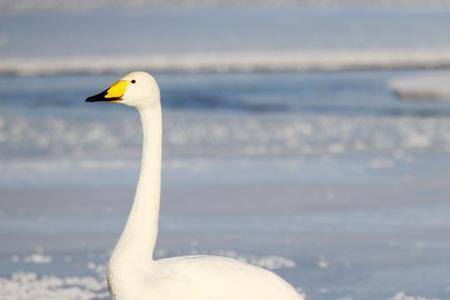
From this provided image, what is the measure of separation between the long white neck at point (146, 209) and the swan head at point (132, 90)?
0.10 meters

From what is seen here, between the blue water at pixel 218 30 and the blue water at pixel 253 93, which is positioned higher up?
the blue water at pixel 218 30

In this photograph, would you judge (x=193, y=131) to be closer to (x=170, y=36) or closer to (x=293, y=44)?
(x=293, y=44)

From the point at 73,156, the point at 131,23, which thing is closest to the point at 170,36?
the point at 131,23

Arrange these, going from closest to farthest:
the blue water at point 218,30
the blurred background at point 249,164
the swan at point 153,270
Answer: the swan at point 153,270 → the blurred background at point 249,164 → the blue water at point 218,30

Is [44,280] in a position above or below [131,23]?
below

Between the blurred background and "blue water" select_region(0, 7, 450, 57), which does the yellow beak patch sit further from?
"blue water" select_region(0, 7, 450, 57)

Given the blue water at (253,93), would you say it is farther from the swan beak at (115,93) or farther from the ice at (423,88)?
the swan beak at (115,93)

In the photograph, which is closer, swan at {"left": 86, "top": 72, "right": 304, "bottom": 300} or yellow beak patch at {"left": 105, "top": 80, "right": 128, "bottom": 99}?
swan at {"left": 86, "top": 72, "right": 304, "bottom": 300}

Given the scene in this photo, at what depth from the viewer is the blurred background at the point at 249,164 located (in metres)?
7.30

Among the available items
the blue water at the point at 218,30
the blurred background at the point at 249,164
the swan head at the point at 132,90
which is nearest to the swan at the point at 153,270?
the swan head at the point at 132,90

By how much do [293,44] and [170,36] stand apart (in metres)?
3.86

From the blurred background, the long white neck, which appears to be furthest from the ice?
the long white neck

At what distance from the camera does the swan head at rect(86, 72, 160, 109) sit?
16.3 feet

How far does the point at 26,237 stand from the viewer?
8.18 metres
